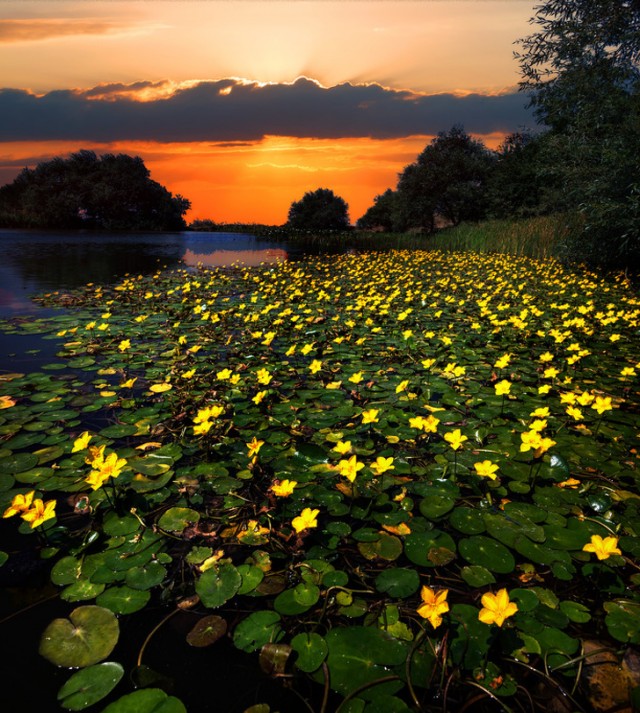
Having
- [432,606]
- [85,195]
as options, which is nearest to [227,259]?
[432,606]

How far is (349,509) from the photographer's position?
2.32m

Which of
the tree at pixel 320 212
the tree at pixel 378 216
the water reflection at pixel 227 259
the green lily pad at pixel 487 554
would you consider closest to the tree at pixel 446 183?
the water reflection at pixel 227 259

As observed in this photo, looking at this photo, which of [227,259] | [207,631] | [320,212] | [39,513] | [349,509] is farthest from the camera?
[320,212]

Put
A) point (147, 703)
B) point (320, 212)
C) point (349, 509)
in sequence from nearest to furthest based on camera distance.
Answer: point (147, 703), point (349, 509), point (320, 212)

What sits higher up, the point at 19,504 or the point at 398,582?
the point at 19,504

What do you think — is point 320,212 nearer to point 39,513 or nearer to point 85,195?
point 85,195

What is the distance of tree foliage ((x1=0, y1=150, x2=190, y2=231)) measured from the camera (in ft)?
162

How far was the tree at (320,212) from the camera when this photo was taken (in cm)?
7044

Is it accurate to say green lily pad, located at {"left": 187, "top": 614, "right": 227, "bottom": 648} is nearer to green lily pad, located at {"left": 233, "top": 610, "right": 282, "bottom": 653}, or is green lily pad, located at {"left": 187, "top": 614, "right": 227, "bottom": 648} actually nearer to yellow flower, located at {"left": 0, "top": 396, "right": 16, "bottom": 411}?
green lily pad, located at {"left": 233, "top": 610, "right": 282, "bottom": 653}

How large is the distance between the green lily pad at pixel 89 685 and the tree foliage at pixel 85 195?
5784cm

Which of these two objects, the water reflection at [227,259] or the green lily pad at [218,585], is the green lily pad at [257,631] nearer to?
the green lily pad at [218,585]

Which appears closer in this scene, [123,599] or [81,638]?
[81,638]

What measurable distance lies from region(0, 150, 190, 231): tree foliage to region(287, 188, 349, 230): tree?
75.8 ft

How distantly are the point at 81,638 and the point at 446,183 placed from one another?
40129 millimetres
